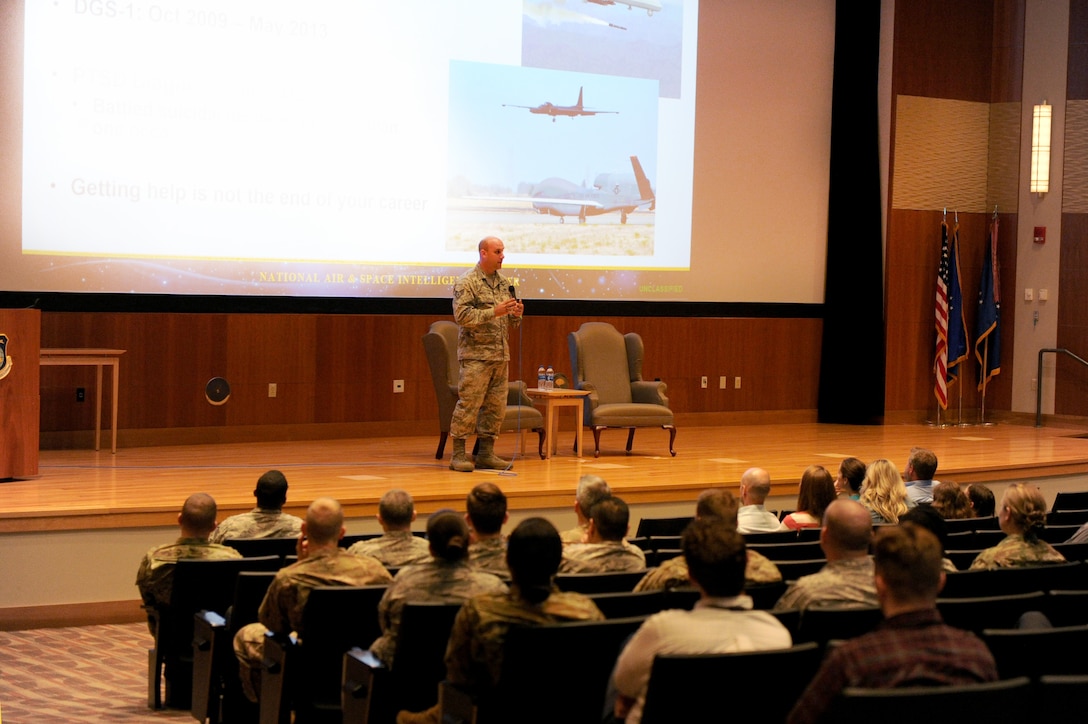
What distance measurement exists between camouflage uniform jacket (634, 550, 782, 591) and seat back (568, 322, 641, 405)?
561cm

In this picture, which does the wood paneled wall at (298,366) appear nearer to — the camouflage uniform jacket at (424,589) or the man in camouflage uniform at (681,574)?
the man in camouflage uniform at (681,574)

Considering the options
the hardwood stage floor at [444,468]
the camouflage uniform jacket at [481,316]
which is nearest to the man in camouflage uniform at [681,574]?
the hardwood stage floor at [444,468]

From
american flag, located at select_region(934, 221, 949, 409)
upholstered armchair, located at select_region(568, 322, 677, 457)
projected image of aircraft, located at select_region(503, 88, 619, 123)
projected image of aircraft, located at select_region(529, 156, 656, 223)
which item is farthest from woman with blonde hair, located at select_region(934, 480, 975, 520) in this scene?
american flag, located at select_region(934, 221, 949, 409)

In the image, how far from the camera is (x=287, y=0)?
9477 millimetres

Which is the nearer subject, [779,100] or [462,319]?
[462,319]

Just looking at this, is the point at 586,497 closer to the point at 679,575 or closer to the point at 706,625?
the point at 679,575

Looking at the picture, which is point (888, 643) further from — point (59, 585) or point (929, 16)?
point (929, 16)

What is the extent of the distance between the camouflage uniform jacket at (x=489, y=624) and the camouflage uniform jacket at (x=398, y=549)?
3.70ft

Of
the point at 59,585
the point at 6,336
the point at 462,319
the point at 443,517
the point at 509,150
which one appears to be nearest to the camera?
the point at 443,517

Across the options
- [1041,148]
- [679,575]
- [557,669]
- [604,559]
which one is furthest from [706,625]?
[1041,148]

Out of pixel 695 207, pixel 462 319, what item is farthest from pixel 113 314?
pixel 695 207

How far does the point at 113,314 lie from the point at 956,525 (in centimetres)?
625

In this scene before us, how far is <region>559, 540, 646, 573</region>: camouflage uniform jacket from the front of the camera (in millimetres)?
3898

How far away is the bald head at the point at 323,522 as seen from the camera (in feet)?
12.0
